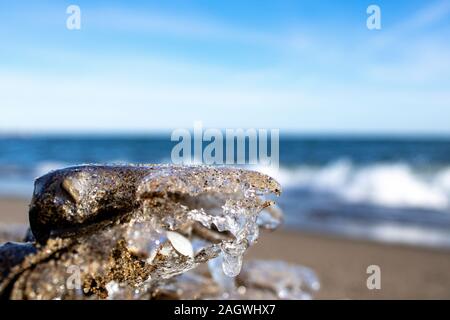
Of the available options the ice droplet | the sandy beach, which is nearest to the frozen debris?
the ice droplet

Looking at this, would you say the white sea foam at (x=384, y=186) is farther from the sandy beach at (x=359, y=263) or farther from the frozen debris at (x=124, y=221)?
the frozen debris at (x=124, y=221)

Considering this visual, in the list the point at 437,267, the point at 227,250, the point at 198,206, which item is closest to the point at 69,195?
the point at 198,206

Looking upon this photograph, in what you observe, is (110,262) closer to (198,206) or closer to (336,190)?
(198,206)

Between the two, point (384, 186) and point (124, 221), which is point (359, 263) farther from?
point (384, 186)

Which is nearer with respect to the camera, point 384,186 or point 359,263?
point 359,263

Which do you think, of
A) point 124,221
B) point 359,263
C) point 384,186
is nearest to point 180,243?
point 124,221

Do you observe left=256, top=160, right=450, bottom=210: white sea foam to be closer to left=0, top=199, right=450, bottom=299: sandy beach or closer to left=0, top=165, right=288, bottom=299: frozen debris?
left=0, top=199, right=450, bottom=299: sandy beach

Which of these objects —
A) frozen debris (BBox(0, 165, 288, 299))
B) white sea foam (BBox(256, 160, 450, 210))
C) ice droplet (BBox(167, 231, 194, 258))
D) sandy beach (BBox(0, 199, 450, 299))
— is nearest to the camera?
frozen debris (BBox(0, 165, 288, 299))
